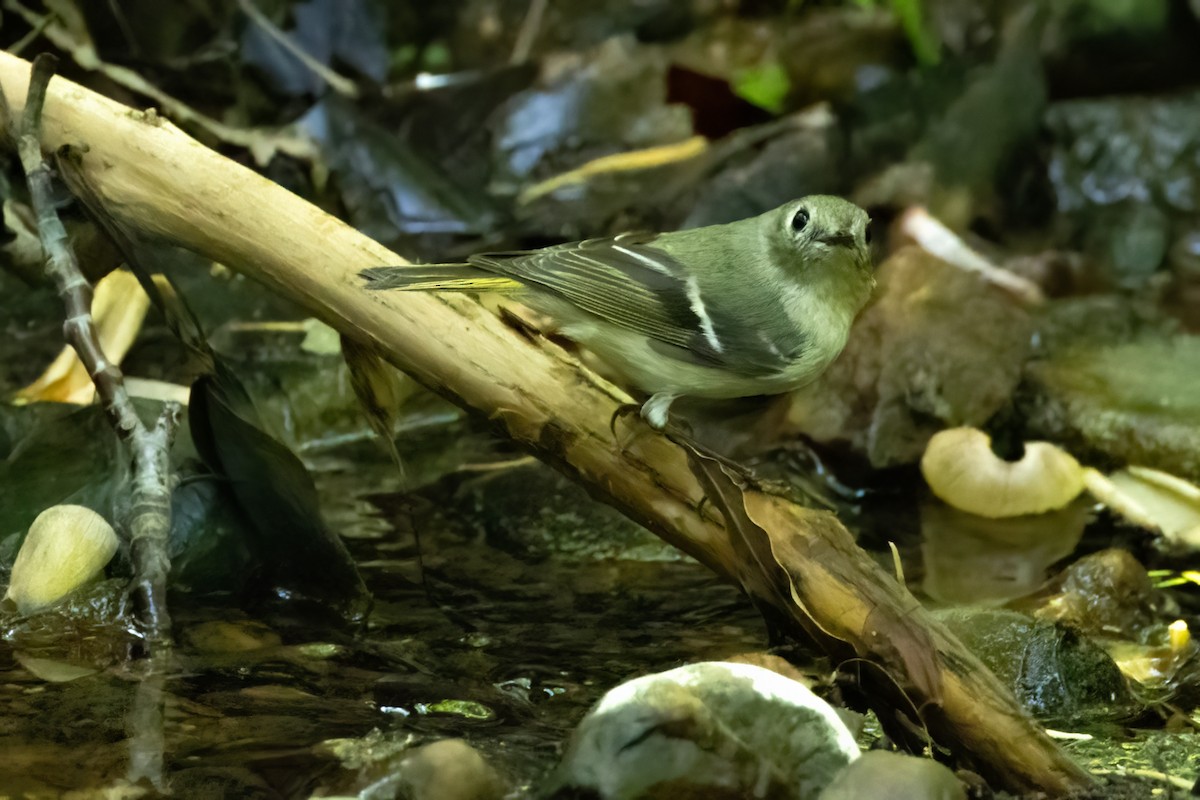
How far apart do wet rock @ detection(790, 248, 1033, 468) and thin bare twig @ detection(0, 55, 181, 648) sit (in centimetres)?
260

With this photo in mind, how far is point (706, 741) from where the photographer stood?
2184mm

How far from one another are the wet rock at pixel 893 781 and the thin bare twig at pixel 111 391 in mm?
1808

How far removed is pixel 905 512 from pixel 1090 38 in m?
4.30

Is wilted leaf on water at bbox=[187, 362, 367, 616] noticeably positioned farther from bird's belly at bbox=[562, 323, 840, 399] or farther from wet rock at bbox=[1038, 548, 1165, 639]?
wet rock at bbox=[1038, 548, 1165, 639]

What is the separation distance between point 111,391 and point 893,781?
221cm

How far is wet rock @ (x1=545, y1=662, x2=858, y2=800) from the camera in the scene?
2.15 meters

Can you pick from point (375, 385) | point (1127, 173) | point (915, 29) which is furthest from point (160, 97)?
point (1127, 173)

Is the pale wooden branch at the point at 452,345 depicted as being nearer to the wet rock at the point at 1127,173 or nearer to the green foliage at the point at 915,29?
the wet rock at the point at 1127,173

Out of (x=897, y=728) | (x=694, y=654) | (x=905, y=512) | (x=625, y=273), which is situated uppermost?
(x=625, y=273)

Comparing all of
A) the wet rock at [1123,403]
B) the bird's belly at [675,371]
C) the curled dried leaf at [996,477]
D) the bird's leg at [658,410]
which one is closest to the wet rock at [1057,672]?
the bird's belly at [675,371]

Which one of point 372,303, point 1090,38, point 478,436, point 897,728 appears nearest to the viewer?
point 897,728

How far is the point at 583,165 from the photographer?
6.86 metres

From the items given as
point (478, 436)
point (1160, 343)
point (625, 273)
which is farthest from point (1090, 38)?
point (625, 273)

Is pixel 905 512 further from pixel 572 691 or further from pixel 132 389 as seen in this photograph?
pixel 132 389
